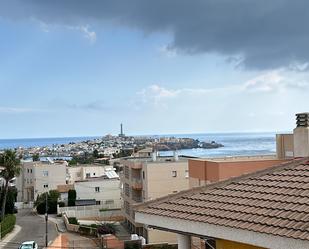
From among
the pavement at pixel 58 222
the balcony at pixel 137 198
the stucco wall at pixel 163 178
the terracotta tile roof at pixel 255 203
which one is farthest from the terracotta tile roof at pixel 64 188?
the terracotta tile roof at pixel 255 203

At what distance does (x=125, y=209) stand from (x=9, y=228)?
528 inches

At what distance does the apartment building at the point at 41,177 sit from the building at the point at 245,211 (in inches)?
2984

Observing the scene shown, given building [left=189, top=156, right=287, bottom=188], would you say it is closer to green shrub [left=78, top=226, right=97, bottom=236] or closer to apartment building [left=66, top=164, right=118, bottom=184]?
green shrub [left=78, top=226, right=97, bottom=236]

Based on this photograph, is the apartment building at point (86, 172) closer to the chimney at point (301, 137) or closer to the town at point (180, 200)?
the town at point (180, 200)

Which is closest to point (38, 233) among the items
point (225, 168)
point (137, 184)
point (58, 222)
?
point (58, 222)

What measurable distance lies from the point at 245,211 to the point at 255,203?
0.80ft

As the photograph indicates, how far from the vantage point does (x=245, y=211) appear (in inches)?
248

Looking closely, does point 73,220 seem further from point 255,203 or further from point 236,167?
point 255,203

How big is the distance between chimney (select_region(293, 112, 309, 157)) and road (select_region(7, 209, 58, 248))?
38.1 meters

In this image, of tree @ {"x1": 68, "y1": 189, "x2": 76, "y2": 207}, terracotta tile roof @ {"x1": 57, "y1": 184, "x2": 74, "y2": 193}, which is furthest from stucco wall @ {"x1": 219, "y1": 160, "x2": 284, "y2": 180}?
terracotta tile roof @ {"x1": 57, "y1": 184, "x2": 74, "y2": 193}

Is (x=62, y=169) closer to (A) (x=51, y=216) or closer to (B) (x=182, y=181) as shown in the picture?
(A) (x=51, y=216)

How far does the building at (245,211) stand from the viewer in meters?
5.56

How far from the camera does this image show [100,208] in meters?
68.2

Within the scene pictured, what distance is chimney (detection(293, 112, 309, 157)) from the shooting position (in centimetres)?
902
